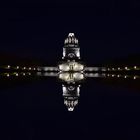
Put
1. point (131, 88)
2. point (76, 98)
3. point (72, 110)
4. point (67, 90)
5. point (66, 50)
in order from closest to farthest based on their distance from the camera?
point (72, 110) → point (76, 98) → point (131, 88) → point (67, 90) → point (66, 50)

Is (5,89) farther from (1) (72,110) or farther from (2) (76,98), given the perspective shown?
(1) (72,110)

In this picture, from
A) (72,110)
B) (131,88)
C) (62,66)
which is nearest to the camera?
(72,110)

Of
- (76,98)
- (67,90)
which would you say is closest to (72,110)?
(76,98)

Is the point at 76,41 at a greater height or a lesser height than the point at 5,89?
greater

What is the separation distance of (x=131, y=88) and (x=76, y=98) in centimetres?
672

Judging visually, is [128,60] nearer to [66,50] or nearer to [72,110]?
[66,50]

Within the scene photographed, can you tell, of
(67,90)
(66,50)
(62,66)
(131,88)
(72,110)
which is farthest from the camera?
(66,50)

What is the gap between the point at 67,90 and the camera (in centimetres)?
6550

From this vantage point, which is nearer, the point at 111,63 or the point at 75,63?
the point at 75,63

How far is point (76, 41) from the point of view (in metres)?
192

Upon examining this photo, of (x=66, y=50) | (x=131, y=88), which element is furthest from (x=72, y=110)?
(x=66, y=50)

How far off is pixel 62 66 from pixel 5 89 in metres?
113

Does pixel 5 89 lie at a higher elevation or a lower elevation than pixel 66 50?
lower

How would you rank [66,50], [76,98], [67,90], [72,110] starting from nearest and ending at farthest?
1. [72,110]
2. [76,98]
3. [67,90]
4. [66,50]
